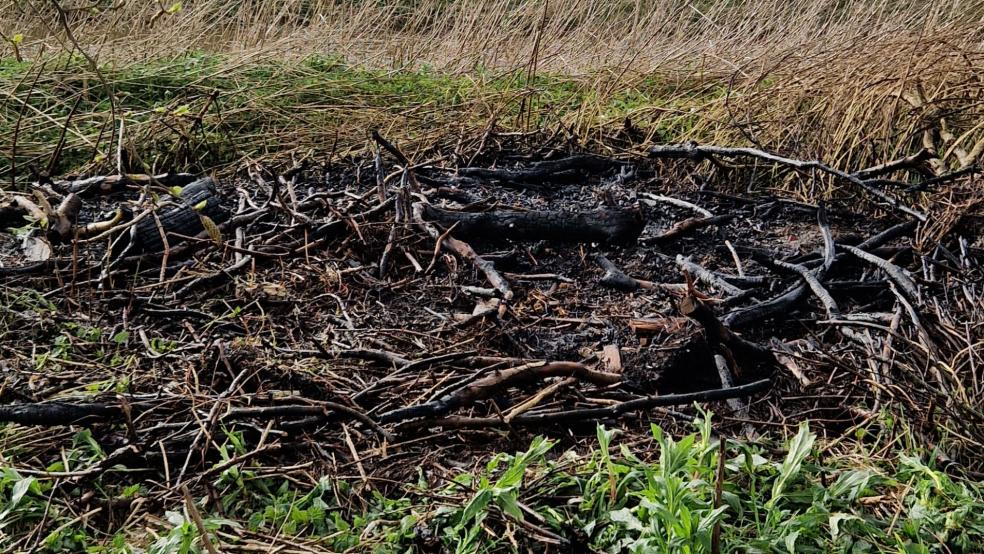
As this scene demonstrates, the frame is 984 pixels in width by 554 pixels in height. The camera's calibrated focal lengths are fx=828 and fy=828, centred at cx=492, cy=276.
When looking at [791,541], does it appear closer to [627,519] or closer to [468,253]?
[627,519]

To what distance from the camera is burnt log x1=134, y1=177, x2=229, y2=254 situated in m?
3.28

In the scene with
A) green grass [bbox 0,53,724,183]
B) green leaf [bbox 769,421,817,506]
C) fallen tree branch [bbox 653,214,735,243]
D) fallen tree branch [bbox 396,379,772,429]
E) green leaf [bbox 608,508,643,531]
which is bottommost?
green grass [bbox 0,53,724,183]

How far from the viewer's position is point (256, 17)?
735 centimetres

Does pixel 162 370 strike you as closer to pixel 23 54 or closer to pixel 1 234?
pixel 1 234

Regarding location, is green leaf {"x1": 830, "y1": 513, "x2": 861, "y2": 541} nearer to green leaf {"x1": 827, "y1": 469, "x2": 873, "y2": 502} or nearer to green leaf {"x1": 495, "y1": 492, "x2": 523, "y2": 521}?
green leaf {"x1": 827, "y1": 469, "x2": 873, "y2": 502}

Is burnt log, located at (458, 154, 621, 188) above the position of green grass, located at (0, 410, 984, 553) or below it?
below

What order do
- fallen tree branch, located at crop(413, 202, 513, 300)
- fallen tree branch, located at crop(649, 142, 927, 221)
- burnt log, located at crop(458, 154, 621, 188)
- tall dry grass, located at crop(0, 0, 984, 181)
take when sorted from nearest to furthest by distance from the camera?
fallen tree branch, located at crop(413, 202, 513, 300)
fallen tree branch, located at crop(649, 142, 927, 221)
tall dry grass, located at crop(0, 0, 984, 181)
burnt log, located at crop(458, 154, 621, 188)

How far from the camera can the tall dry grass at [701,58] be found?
4.11m

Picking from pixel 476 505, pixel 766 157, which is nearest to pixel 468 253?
pixel 766 157

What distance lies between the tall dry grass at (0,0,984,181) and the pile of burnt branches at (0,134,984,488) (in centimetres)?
36

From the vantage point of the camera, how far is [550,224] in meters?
3.46

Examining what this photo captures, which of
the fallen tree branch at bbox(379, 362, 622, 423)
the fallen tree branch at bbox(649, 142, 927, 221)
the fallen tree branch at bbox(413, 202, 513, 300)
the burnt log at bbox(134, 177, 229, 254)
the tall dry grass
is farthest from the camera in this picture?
the tall dry grass

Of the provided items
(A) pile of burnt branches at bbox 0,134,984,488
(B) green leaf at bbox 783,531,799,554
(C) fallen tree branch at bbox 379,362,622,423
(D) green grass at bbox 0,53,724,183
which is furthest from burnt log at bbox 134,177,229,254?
(B) green leaf at bbox 783,531,799,554

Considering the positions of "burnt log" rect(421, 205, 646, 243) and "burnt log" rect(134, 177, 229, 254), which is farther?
"burnt log" rect(421, 205, 646, 243)
